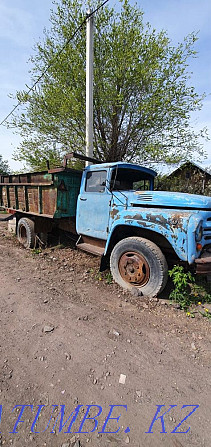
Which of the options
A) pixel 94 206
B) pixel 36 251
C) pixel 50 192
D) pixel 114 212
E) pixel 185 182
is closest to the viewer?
pixel 114 212

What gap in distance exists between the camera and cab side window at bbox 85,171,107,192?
Result: 3928 millimetres

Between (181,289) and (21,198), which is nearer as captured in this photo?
(181,289)

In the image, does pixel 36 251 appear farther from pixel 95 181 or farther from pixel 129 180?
pixel 129 180

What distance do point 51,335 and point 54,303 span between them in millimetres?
697

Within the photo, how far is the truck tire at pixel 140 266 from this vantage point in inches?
119

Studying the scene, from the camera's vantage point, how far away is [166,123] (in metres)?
7.12

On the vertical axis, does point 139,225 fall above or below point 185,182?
below

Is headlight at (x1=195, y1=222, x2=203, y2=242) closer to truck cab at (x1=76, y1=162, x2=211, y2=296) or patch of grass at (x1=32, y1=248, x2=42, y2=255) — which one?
truck cab at (x1=76, y1=162, x2=211, y2=296)

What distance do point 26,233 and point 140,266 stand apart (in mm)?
4065

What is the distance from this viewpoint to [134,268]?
10.8 feet

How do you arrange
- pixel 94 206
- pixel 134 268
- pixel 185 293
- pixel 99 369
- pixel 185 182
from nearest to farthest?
pixel 99 369
pixel 185 293
pixel 134 268
pixel 94 206
pixel 185 182

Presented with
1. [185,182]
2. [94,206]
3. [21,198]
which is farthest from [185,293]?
[185,182]

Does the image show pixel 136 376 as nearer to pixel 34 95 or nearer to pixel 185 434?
pixel 185 434

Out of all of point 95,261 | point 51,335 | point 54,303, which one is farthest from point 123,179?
point 51,335
